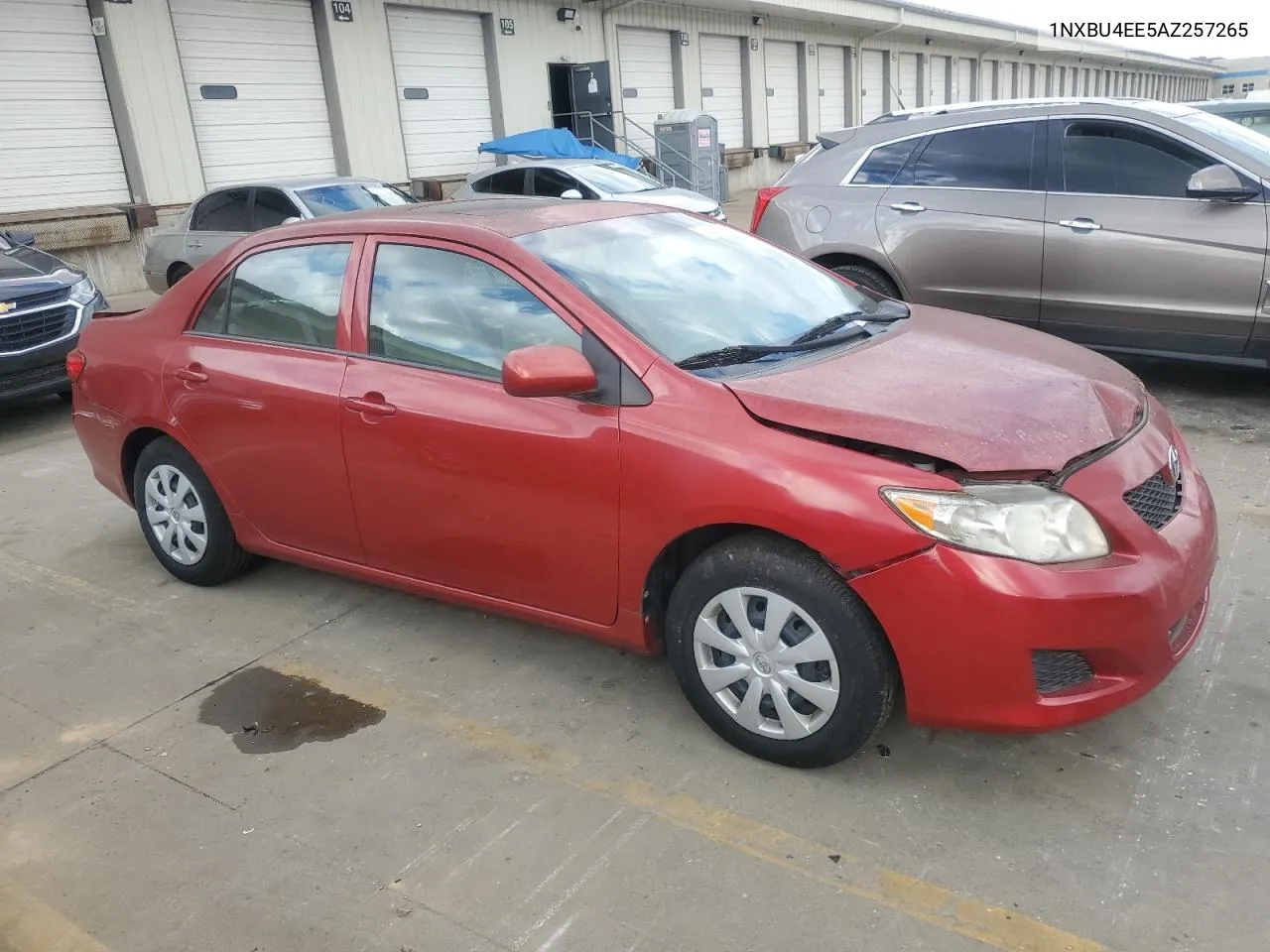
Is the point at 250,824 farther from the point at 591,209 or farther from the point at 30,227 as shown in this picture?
the point at 30,227

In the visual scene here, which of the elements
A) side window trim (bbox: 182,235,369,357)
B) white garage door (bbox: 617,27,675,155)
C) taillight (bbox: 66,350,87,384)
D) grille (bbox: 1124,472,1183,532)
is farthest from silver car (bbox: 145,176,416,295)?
white garage door (bbox: 617,27,675,155)

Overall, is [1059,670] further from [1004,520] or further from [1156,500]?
[1156,500]

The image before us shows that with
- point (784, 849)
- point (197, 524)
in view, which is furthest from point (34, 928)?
point (197, 524)

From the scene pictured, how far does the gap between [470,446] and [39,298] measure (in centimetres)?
584

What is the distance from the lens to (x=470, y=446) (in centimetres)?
319

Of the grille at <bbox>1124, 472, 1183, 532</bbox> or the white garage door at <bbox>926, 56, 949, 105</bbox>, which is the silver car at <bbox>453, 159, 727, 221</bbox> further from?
the white garage door at <bbox>926, 56, 949, 105</bbox>

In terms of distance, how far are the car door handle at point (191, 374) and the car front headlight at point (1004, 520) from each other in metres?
2.77

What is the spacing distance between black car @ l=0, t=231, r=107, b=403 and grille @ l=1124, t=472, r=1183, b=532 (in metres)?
7.28

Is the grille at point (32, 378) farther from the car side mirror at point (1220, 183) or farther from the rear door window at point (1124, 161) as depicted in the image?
the car side mirror at point (1220, 183)

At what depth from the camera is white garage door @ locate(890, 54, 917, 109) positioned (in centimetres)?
3170

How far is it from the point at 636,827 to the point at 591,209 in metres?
2.17

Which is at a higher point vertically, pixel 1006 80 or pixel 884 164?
pixel 1006 80

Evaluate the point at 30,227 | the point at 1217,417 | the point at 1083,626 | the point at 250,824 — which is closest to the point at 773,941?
the point at 1083,626

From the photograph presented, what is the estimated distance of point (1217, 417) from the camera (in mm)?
5801
